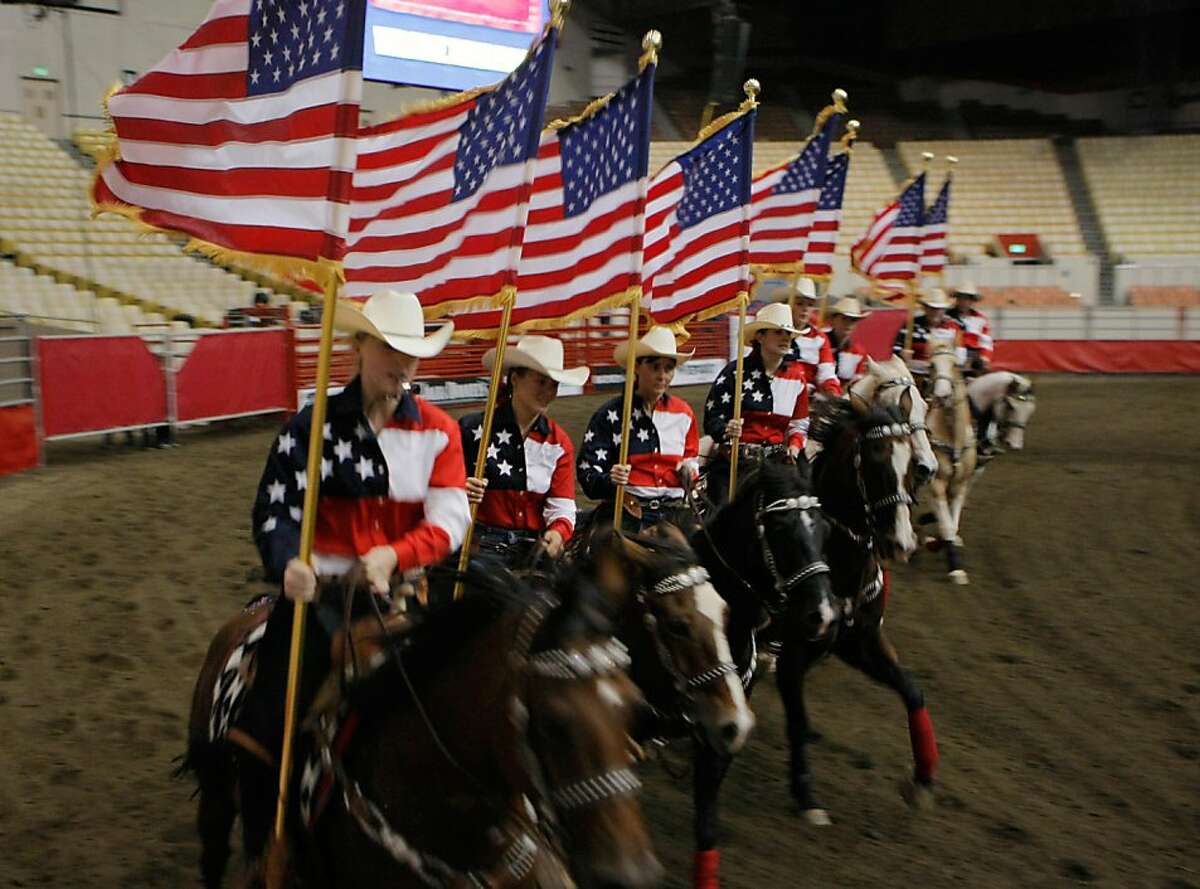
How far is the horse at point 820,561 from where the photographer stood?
16.3 feet

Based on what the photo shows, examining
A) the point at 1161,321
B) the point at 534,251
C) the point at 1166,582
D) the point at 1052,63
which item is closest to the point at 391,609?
the point at 534,251

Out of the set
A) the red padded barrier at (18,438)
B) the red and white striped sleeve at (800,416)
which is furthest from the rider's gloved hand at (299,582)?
the red padded barrier at (18,438)

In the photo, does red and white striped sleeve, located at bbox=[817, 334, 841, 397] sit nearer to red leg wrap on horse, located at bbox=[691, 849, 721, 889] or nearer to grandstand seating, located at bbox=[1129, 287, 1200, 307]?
red leg wrap on horse, located at bbox=[691, 849, 721, 889]

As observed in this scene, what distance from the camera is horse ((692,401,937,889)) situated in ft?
16.3

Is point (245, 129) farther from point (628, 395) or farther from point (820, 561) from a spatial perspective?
point (820, 561)

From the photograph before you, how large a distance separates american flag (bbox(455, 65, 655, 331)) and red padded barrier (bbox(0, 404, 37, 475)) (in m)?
7.18

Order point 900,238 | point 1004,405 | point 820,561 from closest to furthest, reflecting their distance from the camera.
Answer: point 820,561
point 1004,405
point 900,238

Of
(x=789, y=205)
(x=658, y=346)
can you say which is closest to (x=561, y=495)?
(x=658, y=346)

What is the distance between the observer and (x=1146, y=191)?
31.6 m

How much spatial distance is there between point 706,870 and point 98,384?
33.0 ft

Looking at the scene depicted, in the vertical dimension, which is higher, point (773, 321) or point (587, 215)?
point (587, 215)

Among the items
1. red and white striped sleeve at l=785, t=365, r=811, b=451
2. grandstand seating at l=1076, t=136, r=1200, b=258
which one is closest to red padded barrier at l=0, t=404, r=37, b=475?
red and white striped sleeve at l=785, t=365, r=811, b=451

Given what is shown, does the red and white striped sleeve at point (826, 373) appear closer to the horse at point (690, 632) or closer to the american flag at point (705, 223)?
the american flag at point (705, 223)

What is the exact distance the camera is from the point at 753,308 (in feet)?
71.3
